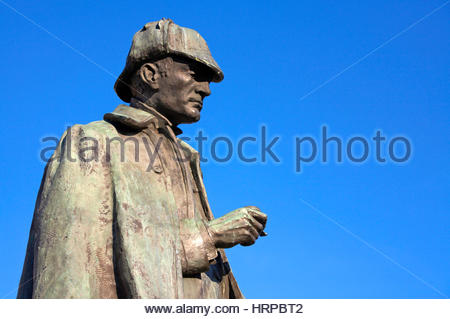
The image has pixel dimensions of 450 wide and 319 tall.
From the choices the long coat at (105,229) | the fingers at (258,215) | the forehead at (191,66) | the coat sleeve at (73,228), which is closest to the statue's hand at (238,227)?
the fingers at (258,215)

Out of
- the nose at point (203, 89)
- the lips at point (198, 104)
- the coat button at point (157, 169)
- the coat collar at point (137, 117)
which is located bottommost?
the coat button at point (157, 169)

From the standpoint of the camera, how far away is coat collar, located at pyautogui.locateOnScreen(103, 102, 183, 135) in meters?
9.04

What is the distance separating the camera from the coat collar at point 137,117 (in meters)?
9.04

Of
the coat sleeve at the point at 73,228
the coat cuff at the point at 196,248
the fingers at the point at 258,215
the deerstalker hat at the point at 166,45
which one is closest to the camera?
the coat sleeve at the point at 73,228

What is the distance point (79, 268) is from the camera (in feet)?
26.1

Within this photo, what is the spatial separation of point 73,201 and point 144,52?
210 centimetres

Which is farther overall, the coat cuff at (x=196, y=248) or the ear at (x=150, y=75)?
the ear at (x=150, y=75)

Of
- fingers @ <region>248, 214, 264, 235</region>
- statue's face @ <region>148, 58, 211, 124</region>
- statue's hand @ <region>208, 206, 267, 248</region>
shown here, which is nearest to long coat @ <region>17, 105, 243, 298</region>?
statue's hand @ <region>208, 206, 267, 248</region>

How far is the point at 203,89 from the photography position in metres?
9.52

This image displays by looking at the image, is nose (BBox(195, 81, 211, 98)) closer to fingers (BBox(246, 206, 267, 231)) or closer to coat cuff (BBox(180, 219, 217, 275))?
fingers (BBox(246, 206, 267, 231))

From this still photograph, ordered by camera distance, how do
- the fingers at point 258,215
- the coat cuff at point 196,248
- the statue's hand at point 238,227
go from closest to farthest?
the coat cuff at point 196,248
the statue's hand at point 238,227
the fingers at point 258,215

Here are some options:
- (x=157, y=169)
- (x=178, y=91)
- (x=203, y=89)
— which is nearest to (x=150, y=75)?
(x=178, y=91)

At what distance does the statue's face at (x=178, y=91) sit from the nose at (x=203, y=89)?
0.02 meters

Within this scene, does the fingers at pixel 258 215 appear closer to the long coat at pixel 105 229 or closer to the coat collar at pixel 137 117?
the long coat at pixel 105 229
